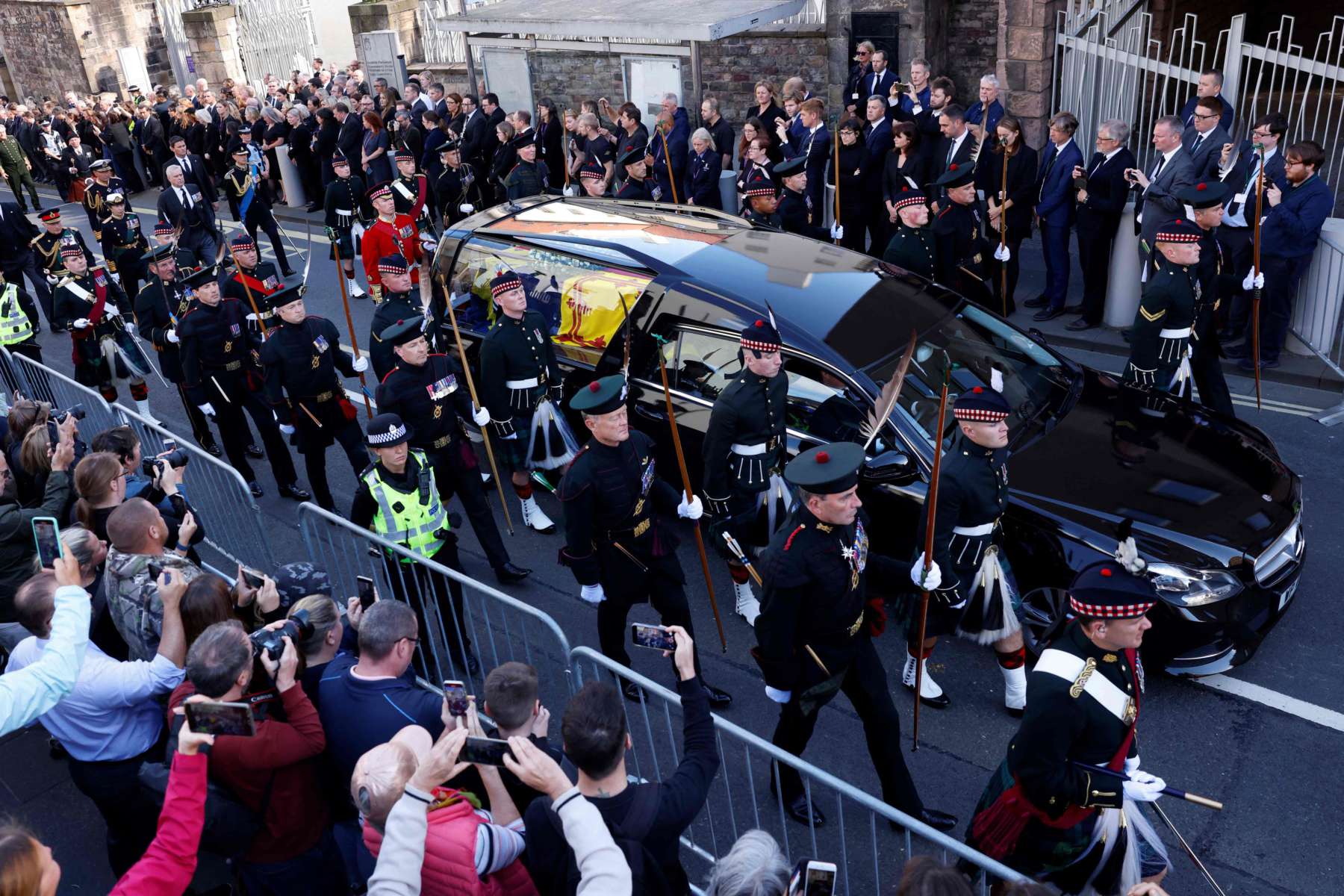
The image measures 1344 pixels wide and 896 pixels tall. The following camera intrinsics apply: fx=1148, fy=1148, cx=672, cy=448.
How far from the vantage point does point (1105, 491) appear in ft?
18.4

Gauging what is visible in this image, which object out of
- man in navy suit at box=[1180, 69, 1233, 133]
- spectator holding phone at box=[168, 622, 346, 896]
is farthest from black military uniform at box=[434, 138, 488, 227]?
spectator holding phone at box=[168, 622, 346, 896]

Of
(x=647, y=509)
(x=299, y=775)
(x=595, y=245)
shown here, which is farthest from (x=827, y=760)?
(x=595, y=245)

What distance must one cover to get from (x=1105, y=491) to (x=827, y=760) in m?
1.89

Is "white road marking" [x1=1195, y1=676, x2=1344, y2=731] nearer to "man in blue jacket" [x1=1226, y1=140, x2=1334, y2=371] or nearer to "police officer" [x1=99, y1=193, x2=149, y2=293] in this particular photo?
"man in blue jacket" [x1=1226, y1=140, x2=1334, y2=371]

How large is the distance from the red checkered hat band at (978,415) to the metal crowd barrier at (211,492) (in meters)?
3.63

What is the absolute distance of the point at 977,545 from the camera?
5297 mm

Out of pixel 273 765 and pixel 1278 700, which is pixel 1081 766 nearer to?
pixel 1278 700

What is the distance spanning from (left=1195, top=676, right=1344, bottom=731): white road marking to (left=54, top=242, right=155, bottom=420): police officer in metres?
8.03

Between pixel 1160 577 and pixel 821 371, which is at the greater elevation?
pixel 821 371

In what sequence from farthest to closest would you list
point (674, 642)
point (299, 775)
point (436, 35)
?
point (436, 35) < point (299, 775) < point (674, 642)

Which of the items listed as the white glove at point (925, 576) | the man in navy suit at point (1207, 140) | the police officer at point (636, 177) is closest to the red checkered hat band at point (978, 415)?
the white glove at point (925, 576)

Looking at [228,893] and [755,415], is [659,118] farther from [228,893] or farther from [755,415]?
[228,893]

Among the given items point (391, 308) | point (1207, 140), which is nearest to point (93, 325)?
point (391, 308)

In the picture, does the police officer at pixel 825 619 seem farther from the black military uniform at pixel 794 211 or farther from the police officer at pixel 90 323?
the police officer at pixel 90 323
